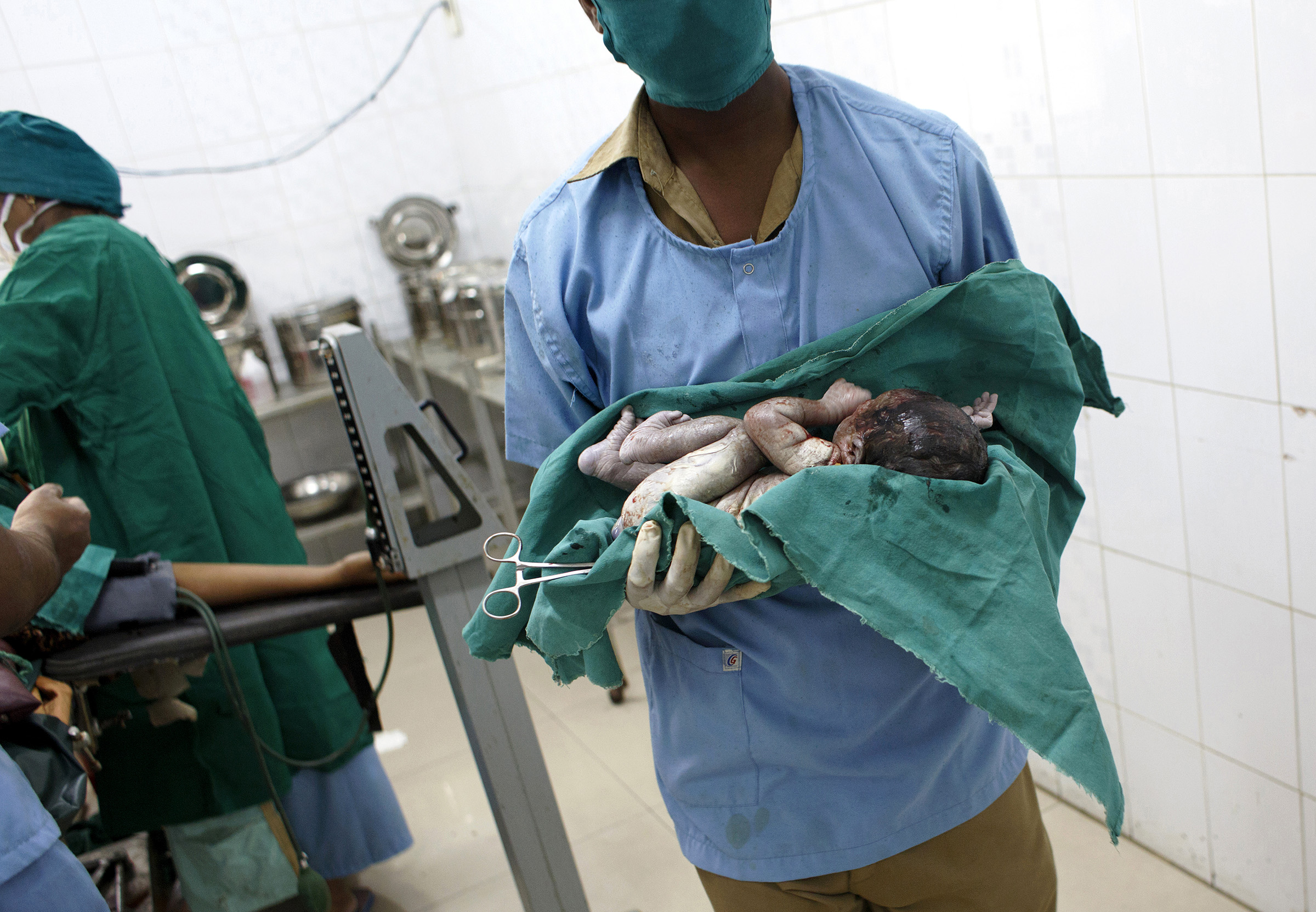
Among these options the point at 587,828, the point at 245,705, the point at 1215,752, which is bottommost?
the point at 587,828

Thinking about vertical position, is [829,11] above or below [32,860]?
above

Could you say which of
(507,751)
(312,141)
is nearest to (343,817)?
(507,751)

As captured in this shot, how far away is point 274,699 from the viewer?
7.70ft

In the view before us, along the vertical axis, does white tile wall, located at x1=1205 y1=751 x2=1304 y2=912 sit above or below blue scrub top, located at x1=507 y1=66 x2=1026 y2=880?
below

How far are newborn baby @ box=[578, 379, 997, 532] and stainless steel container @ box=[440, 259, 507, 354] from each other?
257cm

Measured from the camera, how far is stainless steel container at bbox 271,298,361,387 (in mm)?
4363

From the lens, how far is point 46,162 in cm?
216

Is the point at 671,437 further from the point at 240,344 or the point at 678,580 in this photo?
the point at 240,344

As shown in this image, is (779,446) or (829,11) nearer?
(779,446)

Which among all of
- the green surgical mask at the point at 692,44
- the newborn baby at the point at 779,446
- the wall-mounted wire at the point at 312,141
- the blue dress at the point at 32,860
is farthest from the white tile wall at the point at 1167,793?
the wall-mounted wire at the point at 312,141

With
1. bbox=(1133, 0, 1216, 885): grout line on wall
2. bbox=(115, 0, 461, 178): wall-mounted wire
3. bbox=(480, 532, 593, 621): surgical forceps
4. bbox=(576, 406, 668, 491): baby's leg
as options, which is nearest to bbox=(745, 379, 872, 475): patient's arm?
bbox=(576, 406, 668, 491): baby's leg

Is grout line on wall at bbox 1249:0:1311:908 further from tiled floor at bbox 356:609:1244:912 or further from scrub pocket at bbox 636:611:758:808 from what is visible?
→ scrub pocket at bbox 636:611:758:808

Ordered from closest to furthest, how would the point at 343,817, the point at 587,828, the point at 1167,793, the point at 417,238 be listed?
the point at 1167,793, the point at 343,817, the point at 587,828, the point at 417,238

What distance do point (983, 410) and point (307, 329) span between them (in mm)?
3881
